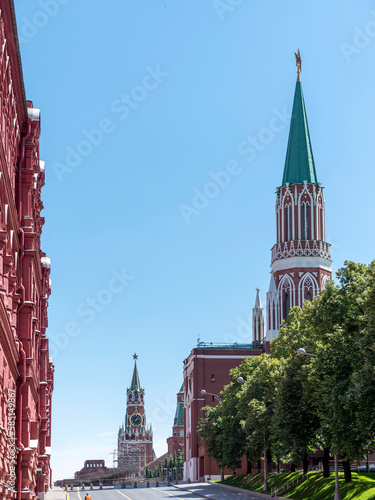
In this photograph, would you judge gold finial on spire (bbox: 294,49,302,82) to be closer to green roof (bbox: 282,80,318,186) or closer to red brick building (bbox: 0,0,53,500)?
green roof (bbox: 282,80,318,186)

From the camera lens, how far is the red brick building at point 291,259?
320ft

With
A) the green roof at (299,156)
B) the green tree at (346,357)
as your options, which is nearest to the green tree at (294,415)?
the green tree at (346,357)

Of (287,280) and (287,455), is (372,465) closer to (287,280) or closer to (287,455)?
(287,280)

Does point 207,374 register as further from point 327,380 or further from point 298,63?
point 327,380

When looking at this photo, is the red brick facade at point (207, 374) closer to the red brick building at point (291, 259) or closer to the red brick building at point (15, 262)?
the red brick building at point (291, 259)

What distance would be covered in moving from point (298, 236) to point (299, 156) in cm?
994

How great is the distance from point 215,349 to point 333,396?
68.8 meters

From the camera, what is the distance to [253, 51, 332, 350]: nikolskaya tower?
97.7 metres

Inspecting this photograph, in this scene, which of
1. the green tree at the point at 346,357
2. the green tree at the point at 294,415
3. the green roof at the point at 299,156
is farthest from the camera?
the green roof at the point at 299,156

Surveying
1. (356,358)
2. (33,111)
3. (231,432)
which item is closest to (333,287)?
(356,358)

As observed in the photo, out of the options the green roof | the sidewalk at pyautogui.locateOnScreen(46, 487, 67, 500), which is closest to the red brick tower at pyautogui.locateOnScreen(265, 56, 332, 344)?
the green roof

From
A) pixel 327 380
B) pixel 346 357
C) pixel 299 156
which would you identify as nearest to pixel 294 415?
pixel 327 380

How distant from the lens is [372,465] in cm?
8238

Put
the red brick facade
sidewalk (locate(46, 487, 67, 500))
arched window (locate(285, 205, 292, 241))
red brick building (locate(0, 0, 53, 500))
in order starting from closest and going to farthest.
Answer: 1. red brick building (locate(0, 0, 53, 500))
2. sidewalk (locate(46, 487, 67, 500))
3. arched window (locate(285, 205, 292, 241))
4. the red brick facade
